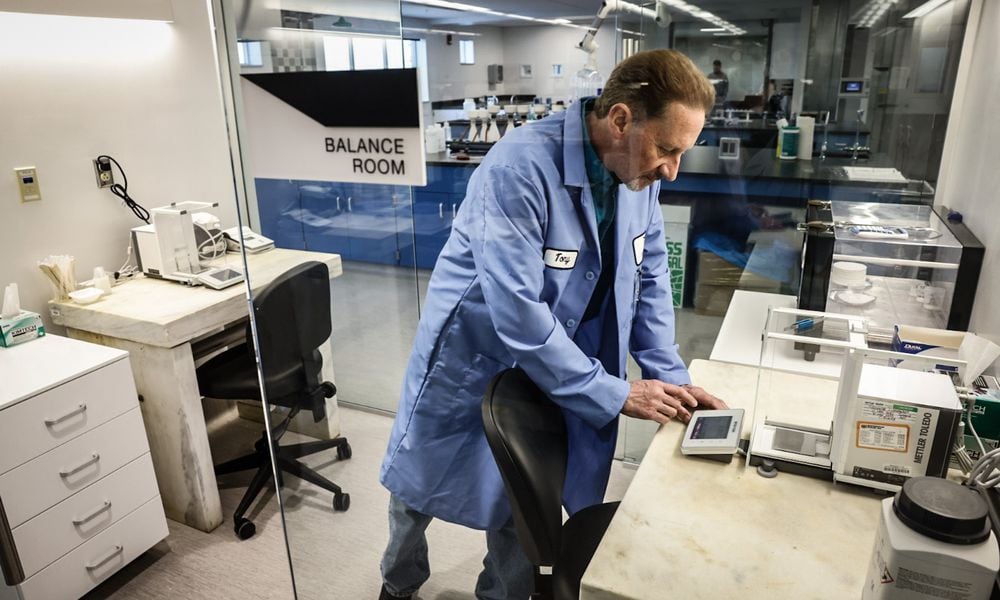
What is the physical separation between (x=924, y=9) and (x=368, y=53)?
93.1 inches

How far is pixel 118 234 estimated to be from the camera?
8.67 ft

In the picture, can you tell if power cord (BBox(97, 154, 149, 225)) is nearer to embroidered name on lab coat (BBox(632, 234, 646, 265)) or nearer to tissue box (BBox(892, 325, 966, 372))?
embroidered name on lab coat (BBox(632, 234, 646, 265))

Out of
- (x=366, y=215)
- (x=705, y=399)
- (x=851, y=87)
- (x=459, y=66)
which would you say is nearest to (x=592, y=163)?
(x=459, y=66)

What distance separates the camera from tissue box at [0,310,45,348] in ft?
6.83

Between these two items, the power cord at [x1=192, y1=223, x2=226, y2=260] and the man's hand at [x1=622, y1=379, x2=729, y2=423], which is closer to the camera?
the man's hand at [x1=622, y1=379, x2=729, y2=423]

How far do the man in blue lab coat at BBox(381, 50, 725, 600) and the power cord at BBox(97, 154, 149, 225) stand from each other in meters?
1.78

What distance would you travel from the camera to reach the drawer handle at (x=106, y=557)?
6.54 feet

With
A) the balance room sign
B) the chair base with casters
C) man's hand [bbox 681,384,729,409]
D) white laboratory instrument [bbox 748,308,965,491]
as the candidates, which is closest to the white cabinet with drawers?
the chair base with casters

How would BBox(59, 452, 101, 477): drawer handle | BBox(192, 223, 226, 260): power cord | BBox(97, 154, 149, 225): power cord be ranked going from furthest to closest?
BBox(192, 223, 226, 260): power cord < BBox(97, 154, 149, 225): power cord < BBox(59, 452, 101, 477): drawer handle

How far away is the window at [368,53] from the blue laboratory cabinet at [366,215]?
20 centimetres

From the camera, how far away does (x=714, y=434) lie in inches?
50.5

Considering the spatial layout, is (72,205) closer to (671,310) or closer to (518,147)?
(518,147)

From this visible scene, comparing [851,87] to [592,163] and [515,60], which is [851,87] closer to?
[592,163]

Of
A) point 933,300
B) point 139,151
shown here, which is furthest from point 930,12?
point 139,151
